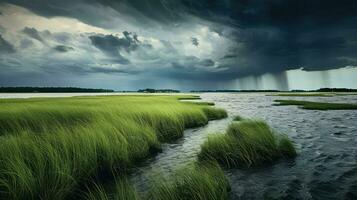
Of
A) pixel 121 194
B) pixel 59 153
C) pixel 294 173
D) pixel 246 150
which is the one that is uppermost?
pixel 59 153

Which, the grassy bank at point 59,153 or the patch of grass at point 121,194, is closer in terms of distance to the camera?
the patch of grass at point 121,194

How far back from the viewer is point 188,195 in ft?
19.5

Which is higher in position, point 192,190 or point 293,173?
point 192,190

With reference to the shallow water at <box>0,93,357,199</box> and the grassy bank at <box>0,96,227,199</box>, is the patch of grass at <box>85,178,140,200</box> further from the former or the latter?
the shallow water at <box>0,93,357,199</box>

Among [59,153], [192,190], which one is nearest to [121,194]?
[192,190]

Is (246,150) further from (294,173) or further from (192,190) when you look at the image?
(192,190)

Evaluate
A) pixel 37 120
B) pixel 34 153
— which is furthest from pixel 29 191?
pixel 37 120

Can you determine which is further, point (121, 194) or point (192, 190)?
point (192, 190)

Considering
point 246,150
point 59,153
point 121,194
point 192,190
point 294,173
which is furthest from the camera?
point 246,150

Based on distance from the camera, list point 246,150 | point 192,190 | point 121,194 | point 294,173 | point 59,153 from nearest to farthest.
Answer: point 121,194 < point 192,190 < point 59,153 < point 294,173 < point 246,150

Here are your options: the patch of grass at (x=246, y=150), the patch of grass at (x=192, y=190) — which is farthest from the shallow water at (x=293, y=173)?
the patch of grass at (x=192, y=190)

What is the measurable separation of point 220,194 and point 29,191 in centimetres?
460

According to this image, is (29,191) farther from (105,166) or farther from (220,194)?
(220,194)

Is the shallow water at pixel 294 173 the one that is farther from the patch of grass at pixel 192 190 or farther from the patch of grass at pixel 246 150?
the patch of grass at pixel 192 190
